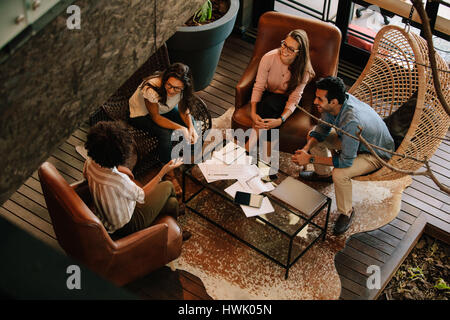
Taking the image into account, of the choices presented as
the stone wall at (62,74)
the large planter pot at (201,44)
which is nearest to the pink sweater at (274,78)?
the large planter pot at (201,44)

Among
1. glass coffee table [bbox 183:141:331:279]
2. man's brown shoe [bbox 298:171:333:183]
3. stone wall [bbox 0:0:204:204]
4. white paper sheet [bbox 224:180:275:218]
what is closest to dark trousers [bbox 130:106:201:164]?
glass coffee table [bbox 183:141:331:279]

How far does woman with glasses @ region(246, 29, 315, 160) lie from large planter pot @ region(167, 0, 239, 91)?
66 cm

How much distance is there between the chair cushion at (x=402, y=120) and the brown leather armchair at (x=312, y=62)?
2.03 ft

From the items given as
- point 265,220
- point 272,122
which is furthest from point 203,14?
point 265,220

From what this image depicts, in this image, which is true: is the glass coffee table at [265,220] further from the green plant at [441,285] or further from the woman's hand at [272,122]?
the green plant at [441,285]

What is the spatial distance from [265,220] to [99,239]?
1152mm

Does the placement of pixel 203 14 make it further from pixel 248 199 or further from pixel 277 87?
pixel 248 199

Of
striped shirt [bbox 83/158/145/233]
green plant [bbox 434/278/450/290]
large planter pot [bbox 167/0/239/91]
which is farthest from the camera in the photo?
large planter pot [bbox 167/0/239/91]

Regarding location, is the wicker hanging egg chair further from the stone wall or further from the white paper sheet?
the stone wall

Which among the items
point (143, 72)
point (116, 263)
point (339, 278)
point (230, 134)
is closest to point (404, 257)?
point (339, 278)

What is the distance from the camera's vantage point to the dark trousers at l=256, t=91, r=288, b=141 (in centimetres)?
432

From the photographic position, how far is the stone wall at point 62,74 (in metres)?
1.83

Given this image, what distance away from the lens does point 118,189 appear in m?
3.18
